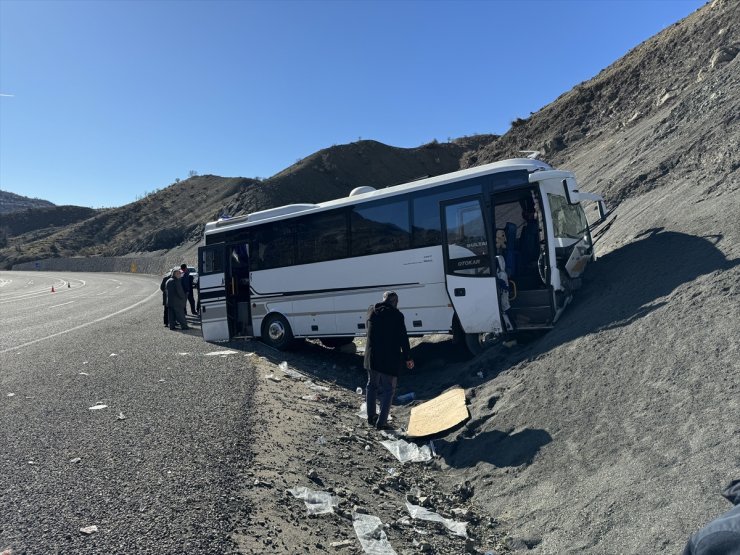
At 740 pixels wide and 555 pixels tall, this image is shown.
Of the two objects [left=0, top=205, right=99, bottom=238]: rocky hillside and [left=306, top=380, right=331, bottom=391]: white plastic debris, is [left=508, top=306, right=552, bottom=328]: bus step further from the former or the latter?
[left=0, top=205, right=99, bottom=238]: rocky hillside

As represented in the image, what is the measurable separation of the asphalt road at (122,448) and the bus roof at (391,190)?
3624 mm

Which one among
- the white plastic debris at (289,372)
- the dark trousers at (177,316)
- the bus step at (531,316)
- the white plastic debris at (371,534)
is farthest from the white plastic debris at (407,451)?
the dark trousers at (177,316)

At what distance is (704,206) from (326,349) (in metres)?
8.75

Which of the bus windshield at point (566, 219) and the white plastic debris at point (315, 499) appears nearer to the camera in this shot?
the white plastic debris at point (315, 499)

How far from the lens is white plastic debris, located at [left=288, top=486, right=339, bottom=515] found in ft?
16.5

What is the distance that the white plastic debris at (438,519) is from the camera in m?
5.22

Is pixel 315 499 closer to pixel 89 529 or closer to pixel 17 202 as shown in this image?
pixel 89 529

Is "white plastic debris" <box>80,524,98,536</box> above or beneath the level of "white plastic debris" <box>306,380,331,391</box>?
above

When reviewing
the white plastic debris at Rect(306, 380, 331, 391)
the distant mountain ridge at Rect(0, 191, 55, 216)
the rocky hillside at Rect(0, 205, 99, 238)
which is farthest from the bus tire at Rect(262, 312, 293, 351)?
the distant mountain ridge at Rect(0, 191, 55, 216)

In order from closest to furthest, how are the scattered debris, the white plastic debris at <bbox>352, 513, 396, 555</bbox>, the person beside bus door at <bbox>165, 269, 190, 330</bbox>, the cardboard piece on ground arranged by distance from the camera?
the white plastic debris at <bbox>352, 513, 396, 555</bbox>, the cardboard piece on ground, the scattered debris, the person beside bus door at <bbox>165, 269, 190, 330</bbox>

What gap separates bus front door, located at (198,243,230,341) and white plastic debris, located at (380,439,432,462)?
299 inches

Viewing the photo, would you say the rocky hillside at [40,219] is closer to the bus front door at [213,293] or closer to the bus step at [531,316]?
Result: the bus front door at [213,293]

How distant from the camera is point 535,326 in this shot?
950 centimetres

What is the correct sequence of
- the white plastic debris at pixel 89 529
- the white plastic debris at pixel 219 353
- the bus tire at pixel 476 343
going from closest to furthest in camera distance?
1. the white plastic debris at pixel 89 529
2. the bus tire at pixel 476 343
3. the white plastic debris at pixel 219 353
